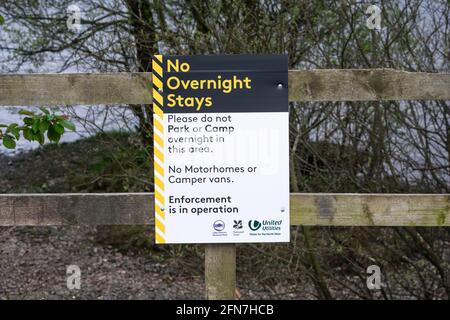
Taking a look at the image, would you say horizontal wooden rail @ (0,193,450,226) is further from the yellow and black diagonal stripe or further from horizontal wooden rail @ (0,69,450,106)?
horizontal wooden rail @ (0,69,450,106)

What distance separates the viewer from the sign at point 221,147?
12.2 feet

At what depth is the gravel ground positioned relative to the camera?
7496mm

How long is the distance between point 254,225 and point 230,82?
2.42 feet

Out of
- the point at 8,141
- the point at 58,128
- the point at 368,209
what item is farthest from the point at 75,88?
the point at 368,209

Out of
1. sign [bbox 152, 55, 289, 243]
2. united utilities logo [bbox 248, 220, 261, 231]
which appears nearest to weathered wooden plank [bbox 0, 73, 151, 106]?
sign [bbox 152, 55, 289, 243]

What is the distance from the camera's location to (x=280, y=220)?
3805 mm

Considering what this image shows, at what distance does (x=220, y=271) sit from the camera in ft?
13.0

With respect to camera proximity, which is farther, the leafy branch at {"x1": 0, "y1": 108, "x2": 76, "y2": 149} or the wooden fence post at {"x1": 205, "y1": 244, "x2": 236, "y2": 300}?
the wooden fence post at {"x1": 205, "y1": 244, "x2": 236, "y2": 300}

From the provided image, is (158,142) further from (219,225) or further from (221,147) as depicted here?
(219,225)

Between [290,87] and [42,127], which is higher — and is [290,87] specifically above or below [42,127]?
above

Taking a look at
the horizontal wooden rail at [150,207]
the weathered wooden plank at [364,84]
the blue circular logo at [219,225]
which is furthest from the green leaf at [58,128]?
the weathered wooden plank at [364,84]

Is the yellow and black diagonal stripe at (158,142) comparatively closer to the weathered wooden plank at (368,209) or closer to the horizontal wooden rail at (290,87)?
the horizontal wooden rail at (290,87)

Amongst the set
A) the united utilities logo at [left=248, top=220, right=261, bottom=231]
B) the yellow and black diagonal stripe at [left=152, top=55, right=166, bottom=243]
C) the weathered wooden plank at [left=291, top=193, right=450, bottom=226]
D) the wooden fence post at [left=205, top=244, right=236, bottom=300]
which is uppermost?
the yellow and black diagonal stripe at [left=152, top=55, right=166, bottom=243]
